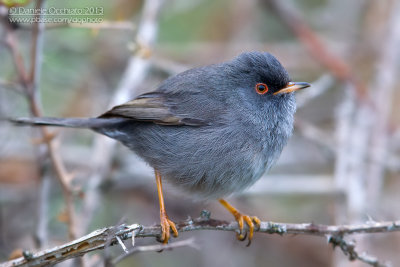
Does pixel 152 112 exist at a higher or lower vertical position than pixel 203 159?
higher

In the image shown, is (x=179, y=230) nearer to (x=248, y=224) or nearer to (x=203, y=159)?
(x=203, y=159)

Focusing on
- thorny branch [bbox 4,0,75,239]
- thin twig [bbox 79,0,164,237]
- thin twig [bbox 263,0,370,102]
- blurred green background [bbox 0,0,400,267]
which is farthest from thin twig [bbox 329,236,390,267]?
thin twig [bbox 263,0,370,102]

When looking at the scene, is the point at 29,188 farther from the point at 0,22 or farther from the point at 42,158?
the point at 0,22

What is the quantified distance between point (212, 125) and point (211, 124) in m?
0.01

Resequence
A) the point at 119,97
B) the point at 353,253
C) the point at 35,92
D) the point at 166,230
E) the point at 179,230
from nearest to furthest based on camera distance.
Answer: the point at 353,253, the point at 179,230, the point at 166,230, the point at 35,92, the point at 119,97

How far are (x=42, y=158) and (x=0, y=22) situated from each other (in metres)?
1.21

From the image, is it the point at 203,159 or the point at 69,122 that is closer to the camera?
the point at 203,159

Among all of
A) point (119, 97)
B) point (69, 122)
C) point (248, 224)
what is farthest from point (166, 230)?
point (119, 97)

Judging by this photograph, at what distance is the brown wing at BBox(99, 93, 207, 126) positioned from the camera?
168 inches

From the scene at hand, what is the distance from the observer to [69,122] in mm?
4254

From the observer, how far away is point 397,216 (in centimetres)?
589

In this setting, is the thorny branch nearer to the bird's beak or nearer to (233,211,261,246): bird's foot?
(233,211,261,246): bird's foot

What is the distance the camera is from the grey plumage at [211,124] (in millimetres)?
4047

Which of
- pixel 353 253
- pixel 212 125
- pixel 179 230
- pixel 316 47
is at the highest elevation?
pixel 316 47
